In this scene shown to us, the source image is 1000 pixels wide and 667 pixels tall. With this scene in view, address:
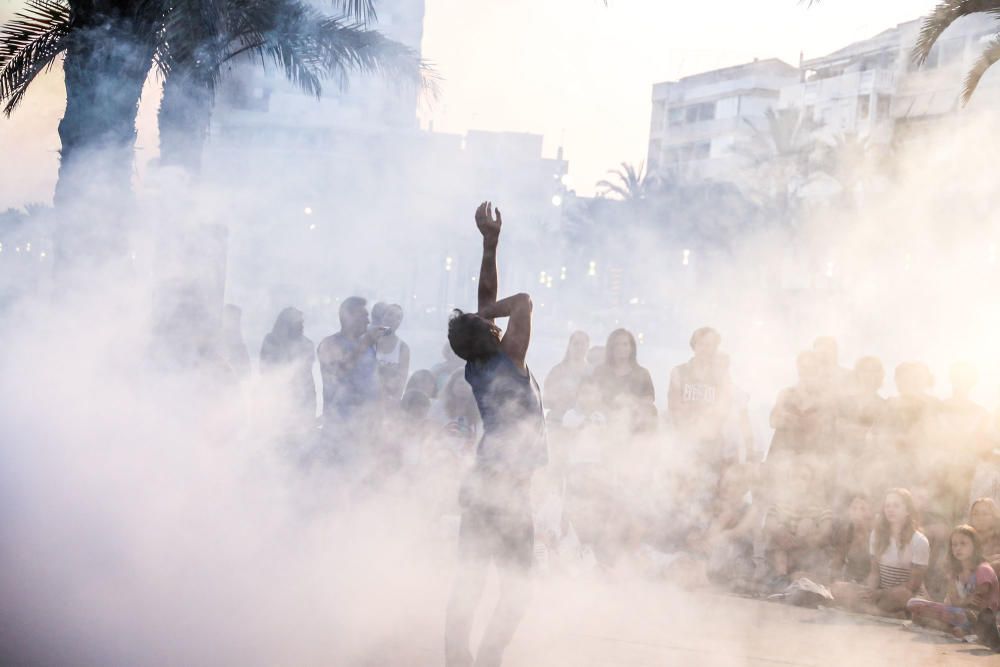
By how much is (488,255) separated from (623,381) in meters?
3.14

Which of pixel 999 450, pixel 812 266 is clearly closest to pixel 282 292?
pixel 812 266

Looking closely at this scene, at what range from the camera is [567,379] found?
25.8 ft

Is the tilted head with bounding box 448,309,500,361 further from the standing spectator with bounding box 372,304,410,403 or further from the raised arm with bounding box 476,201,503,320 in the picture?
the standing spectator with bounding box 372,304,410,403

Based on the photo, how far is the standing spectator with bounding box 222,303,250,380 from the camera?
855 centimetres

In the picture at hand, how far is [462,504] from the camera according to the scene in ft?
14.0

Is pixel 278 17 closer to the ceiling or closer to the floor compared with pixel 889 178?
closer to the floor

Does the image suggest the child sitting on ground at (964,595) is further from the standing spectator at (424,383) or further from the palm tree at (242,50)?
the palm tree at (242,50)

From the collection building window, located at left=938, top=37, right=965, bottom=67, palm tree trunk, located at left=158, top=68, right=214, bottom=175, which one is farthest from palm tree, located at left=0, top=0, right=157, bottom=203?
building window, located at left=938, top=37, right=965, bottom=67

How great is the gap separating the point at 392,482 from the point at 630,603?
204cm

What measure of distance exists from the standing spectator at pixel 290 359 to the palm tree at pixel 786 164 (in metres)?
30.2

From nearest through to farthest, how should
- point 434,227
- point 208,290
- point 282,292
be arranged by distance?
point 208,290 → point 282,292 → point 434,227

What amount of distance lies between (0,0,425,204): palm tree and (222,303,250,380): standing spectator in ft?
4.52

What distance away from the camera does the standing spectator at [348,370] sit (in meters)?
7.37

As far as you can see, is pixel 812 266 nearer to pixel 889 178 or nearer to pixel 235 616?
pixel 889 178
